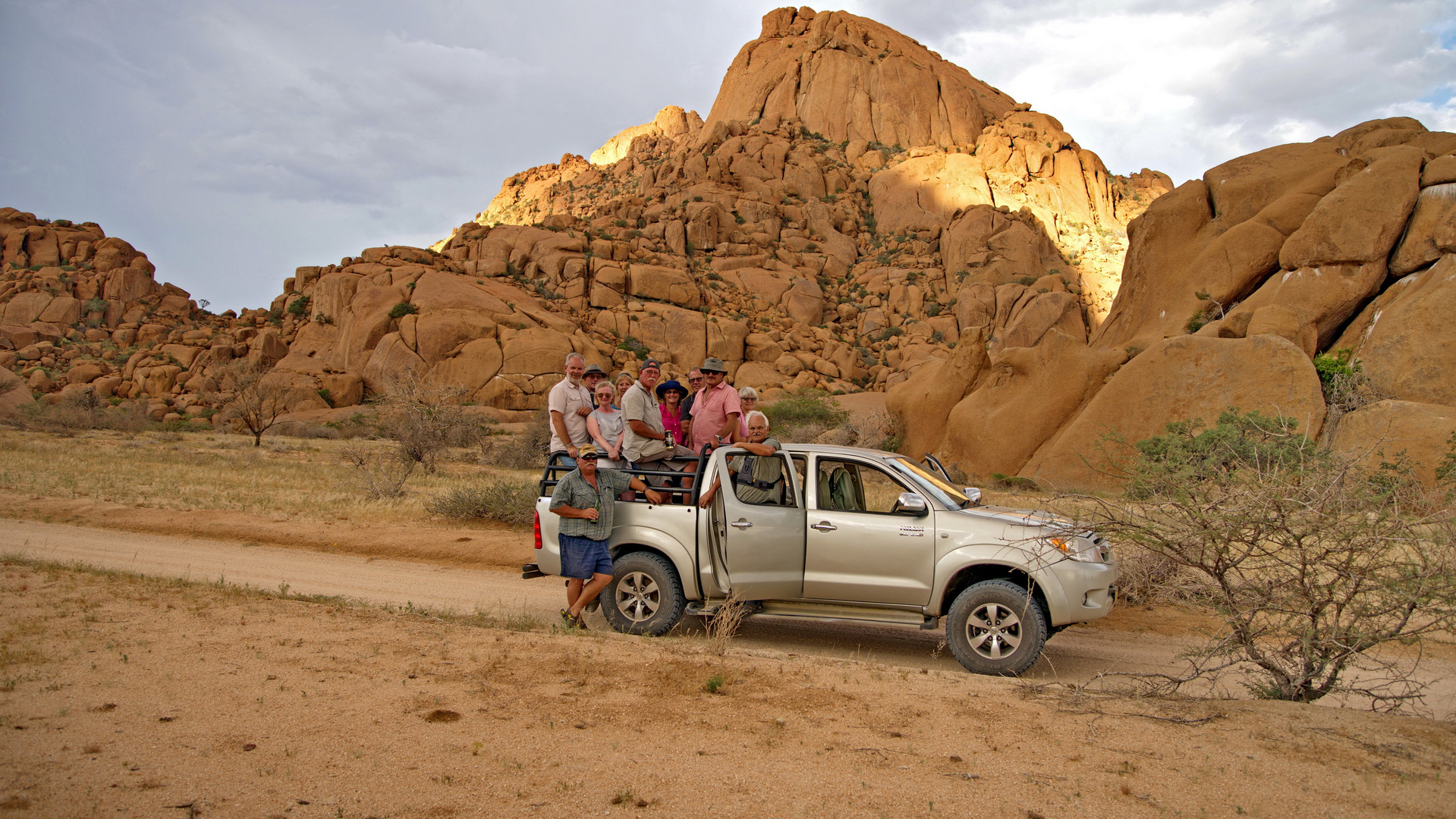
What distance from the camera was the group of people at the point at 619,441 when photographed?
707cm

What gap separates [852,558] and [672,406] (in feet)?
11.9

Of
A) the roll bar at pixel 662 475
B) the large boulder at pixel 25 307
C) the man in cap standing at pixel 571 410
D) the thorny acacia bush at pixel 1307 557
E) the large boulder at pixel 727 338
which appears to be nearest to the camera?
the thorny acacia bush at pixel 1307 557

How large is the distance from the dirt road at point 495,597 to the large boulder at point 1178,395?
10.8 m

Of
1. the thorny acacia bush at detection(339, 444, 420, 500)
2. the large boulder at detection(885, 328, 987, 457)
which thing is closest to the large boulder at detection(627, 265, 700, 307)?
the large boulder at detection(885, 328, 987, 457)

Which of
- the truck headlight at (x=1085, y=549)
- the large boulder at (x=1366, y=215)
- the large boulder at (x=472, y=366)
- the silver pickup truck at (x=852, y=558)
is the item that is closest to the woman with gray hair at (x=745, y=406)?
the silver pickup truck at (x=852, y=558)

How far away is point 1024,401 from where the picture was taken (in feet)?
78.3

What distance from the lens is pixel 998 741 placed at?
450 cm

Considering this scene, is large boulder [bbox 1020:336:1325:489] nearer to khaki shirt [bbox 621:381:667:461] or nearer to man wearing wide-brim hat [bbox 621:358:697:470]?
man wearing wide-brim hat [bbox 621:358:697:470]

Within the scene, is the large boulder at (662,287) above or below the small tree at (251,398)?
above

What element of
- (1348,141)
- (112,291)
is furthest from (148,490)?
(112,291)

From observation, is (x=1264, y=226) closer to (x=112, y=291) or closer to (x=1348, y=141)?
(x=1348, y=141)

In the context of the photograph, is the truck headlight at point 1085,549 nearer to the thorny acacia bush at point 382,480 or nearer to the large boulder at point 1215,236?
the thorny acacia bush at point 382,480

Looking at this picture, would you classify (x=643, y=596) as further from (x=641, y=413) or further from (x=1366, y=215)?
(x=1366, y=215)

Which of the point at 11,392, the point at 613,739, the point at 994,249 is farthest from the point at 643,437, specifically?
the point at 994,249
